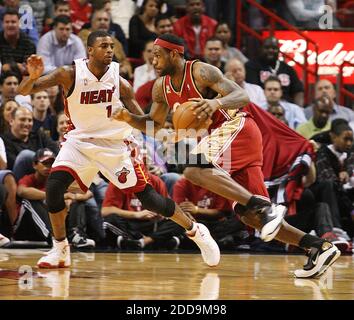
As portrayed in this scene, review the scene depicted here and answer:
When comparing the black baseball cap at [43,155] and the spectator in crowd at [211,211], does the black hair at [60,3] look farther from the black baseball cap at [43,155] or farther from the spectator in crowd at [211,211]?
the spectator in crowd at [211,211]

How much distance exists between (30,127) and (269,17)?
5.00 m

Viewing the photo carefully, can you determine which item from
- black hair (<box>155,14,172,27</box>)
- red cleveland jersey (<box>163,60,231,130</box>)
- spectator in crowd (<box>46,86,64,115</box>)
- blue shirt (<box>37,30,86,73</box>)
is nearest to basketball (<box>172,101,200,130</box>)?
red cleveland jersey (<box>163,60,231,130</box>)

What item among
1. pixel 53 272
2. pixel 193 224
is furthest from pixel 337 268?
pixel 53 272

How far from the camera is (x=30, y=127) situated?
401 inches

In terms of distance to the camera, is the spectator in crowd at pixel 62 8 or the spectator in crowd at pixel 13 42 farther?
the spectator in crowd at pixel 62 8

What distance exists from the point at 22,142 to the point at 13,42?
6.38 feet

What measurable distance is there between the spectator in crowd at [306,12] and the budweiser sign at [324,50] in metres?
0.45

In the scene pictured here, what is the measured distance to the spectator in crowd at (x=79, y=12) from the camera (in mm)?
13062

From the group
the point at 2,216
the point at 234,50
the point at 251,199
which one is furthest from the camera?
the point at 234,50

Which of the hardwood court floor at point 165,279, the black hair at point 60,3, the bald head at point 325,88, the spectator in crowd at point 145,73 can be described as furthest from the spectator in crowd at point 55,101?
the bald head at point 325,88

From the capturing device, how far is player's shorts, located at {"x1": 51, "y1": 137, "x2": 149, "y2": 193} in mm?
7391

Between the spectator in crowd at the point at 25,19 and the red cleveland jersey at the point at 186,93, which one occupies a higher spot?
the red cleveland jersey at the point at 186,93

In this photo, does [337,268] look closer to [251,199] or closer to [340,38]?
[251,199]

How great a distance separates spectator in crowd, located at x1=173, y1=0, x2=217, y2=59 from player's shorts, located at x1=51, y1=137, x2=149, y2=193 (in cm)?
574
